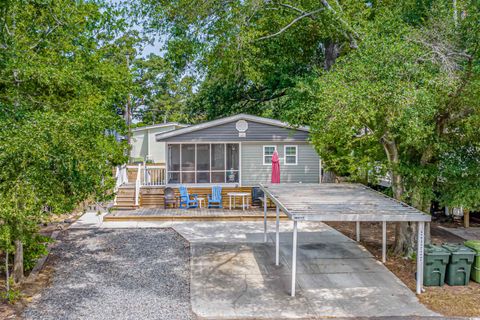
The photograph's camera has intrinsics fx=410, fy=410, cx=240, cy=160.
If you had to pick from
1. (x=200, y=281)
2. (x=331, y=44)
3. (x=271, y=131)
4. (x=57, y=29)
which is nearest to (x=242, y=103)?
(x=271, y=131)

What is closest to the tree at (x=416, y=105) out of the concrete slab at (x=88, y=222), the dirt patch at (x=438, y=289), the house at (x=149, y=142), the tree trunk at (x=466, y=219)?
the dirt patch at (x=438, y=289)

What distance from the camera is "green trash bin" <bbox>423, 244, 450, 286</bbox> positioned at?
7922mm

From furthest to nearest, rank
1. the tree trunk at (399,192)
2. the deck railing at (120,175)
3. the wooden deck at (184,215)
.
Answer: the deck railing at (120,175)
the wooden deck at (184,215)
the tree trunk at (399,192)

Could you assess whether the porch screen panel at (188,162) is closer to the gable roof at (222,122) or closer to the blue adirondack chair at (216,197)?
the gable roof at (222,122)

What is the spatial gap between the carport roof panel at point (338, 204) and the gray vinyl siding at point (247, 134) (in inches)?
243

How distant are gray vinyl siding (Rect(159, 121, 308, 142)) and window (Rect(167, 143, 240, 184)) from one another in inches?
22.8

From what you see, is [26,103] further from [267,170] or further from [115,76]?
[267,170]

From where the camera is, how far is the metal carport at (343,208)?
285 inches

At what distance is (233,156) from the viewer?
1762cm

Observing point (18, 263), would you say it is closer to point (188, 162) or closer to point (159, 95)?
point (188, 162)

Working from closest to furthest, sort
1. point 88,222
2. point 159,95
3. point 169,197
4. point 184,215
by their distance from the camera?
point 88,222
point 184,215
point 169,197
point 159,95

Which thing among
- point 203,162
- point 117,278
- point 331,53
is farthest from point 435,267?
point 203,162

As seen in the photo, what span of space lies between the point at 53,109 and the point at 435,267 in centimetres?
809

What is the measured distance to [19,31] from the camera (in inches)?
356
